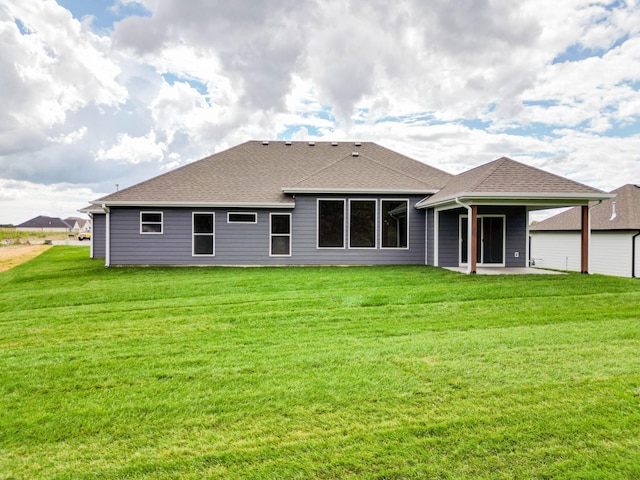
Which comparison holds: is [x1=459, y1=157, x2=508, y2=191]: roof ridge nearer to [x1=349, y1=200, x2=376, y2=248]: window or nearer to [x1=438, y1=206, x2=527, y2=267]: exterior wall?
[x1=438, y1=206, x2=527, y2=267]: exterior wall

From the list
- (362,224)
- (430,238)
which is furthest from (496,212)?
(362,224)

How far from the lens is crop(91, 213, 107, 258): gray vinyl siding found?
19.3 meters

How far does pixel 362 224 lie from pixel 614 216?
40.5ft

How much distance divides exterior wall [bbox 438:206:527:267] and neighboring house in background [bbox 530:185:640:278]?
5.46 m

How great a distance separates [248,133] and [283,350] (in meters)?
17.5

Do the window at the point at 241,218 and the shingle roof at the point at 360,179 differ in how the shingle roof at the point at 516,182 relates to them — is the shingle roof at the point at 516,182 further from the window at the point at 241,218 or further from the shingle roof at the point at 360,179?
the window at the point at 241,218

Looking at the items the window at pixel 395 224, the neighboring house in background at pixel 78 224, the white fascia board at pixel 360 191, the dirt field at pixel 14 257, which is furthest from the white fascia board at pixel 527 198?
the neighboring house in background at pixel 78 224

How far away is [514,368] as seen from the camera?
4.14 m

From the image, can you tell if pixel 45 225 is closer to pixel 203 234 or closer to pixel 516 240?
pixel 203 234

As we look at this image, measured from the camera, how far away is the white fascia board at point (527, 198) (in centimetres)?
1109

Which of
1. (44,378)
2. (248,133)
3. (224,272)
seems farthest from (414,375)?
(248,133)

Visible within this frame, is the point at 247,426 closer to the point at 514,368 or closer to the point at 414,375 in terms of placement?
the point at 414,375

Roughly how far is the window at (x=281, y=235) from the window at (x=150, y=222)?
4076 mm

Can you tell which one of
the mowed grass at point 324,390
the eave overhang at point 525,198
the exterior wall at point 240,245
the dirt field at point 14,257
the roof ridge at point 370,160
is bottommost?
the mowed grass at point 324,390
